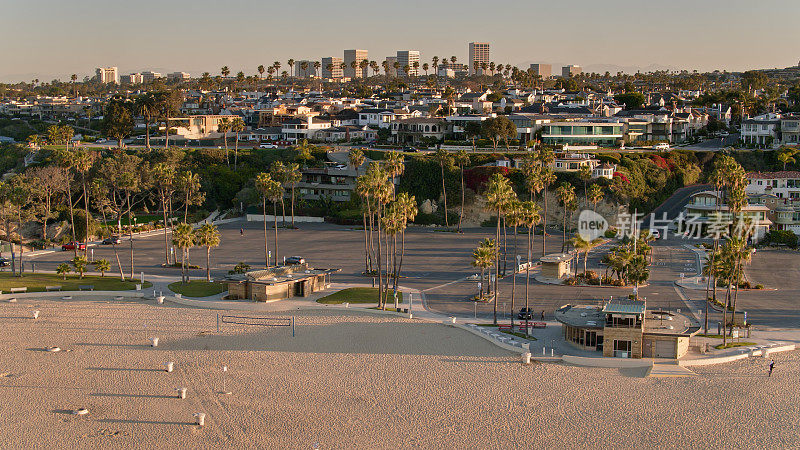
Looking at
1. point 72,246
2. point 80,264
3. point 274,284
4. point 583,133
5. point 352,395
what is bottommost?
point 352,395

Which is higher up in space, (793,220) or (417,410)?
(793,220)

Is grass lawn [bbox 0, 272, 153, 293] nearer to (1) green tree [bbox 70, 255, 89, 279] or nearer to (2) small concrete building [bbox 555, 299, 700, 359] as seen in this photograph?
(1) green tree [bbox 70, 255, 89, 279]

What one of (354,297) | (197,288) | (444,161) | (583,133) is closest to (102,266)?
(197,288)

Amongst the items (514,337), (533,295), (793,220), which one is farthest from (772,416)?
(793,220)

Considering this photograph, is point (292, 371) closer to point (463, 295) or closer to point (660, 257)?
point (463, 295)

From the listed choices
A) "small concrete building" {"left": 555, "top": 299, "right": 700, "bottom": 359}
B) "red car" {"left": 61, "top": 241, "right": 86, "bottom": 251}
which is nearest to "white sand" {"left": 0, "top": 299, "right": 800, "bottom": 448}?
"small concrete building" {"left": 555, "top": 299, "right": 700, "bottom": 359}

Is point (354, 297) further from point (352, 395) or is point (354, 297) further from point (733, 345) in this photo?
point (733, 345)
